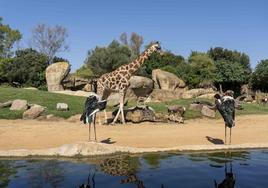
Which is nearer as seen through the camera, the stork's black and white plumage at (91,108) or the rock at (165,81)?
the stork's black and white plumage at (91,108)

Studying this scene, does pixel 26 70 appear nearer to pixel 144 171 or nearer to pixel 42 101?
pixel 42 101

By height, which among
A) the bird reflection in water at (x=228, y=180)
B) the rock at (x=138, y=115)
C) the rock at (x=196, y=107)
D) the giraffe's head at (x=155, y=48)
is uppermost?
the giraffe's head at (x=155, y=48)

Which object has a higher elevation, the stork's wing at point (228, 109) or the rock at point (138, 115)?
the stork's wing at point (228, 109)

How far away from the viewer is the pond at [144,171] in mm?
8766

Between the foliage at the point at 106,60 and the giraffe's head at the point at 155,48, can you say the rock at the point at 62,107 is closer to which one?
the giraffe's head at the point at 155,48

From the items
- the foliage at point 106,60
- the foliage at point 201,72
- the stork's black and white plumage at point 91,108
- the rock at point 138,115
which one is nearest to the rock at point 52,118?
the rock at point 138,115

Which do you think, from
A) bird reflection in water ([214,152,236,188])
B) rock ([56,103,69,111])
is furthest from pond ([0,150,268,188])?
rock ([56,103,69,111])

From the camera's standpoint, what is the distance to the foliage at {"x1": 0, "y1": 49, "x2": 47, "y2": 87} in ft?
152

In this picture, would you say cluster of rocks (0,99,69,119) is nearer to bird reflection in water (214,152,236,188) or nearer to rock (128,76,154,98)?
rock (128,76,154,98)

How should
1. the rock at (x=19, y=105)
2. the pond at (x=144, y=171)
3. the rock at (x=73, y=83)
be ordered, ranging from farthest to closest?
the rock at (x=73, y=83) < the rock at (x=19, y=105) < the pond at (x=144, y=171)

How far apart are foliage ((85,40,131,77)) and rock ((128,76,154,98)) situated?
21.2m

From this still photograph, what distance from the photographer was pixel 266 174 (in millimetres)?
9703

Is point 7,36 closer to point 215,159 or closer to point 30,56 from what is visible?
point 30,56

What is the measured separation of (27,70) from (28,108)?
26668mm
